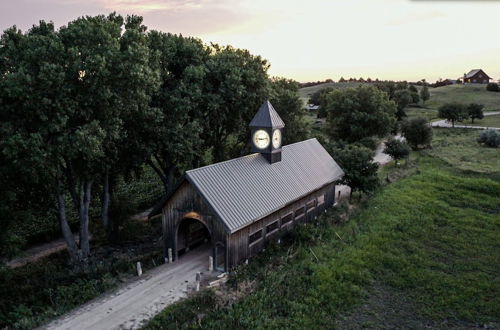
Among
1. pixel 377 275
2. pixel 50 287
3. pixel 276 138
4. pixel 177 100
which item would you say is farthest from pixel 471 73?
pixel 50 287

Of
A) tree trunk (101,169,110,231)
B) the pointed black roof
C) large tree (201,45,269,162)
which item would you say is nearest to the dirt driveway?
tree trunk (101,169,110,231)

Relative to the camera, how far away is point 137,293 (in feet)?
63.6

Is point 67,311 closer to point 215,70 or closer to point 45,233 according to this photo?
point 45,233

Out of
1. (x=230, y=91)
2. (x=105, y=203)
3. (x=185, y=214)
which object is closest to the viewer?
(x=185, y=214)

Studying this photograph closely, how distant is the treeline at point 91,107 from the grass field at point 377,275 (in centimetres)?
1050

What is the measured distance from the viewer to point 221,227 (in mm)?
20969

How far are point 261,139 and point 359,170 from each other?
1223 centimetres

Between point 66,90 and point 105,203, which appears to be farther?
point 105,203

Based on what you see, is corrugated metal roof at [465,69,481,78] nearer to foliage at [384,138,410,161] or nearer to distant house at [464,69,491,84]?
distant house at [464,69,491,84]

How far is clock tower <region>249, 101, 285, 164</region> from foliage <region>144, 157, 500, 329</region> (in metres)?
5.90

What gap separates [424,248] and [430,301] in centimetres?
698

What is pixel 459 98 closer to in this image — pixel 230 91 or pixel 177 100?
pixel 230 91

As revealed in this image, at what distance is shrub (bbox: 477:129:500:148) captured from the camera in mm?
60031

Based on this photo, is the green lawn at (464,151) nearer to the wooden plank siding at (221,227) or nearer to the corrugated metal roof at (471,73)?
the wooden plank siding at (221,227)
